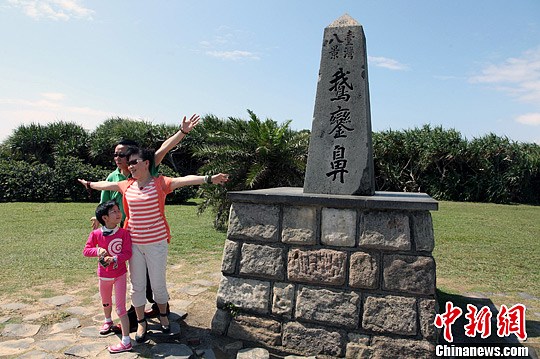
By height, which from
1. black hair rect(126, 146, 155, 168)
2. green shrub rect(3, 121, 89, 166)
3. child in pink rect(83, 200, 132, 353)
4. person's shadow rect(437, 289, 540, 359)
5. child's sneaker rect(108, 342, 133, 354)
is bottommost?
child's sneaker rect(108, 342, 133, 354)

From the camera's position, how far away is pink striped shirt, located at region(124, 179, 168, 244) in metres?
3.26

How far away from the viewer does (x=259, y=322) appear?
11.4 feet

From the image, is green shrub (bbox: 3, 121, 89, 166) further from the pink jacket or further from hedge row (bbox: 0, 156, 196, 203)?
the pink jacket

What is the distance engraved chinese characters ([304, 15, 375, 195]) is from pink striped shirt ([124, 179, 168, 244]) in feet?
4.71

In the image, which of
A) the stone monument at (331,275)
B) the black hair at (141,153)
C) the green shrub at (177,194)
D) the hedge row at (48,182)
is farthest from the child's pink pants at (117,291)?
the green shrub at (177,194)

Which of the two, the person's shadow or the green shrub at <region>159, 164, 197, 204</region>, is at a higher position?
the green shrub at <region>159, 164, 197, 204</region>

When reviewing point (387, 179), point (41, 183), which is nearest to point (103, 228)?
point (41, 183)

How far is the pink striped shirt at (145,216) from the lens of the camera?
326 cm

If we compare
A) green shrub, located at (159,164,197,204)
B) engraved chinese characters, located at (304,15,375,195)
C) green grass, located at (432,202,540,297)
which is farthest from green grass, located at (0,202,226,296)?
green grass, located at (432,202,540,297)

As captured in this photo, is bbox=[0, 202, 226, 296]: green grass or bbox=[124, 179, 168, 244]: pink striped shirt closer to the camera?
bbox=[124, 179, 168, 244]: pink striped shirt

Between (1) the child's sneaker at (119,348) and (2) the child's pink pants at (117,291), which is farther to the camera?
(2) the child's pink pants at (117,291)

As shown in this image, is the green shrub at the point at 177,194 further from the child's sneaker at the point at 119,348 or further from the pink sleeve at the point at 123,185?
the child's sneaker at the point at 119,348

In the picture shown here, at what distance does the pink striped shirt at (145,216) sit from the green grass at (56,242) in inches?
77.3

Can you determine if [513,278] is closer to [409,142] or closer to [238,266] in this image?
[238,266]
